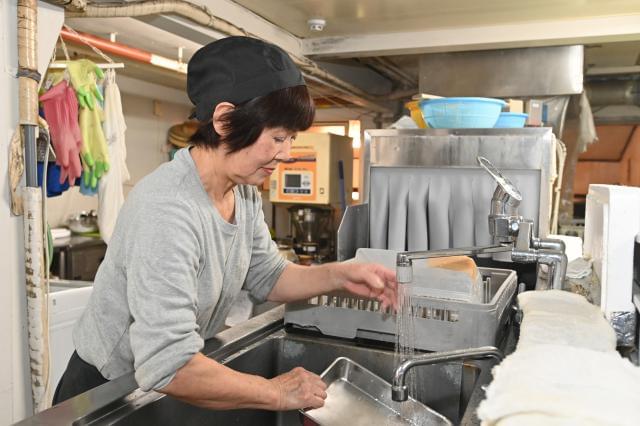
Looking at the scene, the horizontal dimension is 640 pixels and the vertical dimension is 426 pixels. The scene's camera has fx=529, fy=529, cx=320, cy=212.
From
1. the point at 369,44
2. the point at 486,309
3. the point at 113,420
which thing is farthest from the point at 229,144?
the point at 369,44

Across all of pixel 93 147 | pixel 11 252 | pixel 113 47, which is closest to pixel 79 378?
pixel 11 252

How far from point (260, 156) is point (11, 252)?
1.35m

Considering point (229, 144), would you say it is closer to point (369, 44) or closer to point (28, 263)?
point (28, 263)

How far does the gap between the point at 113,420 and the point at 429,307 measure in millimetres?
816

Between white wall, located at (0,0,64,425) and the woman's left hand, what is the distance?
4.31 feet

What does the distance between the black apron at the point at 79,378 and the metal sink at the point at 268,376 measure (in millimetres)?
180

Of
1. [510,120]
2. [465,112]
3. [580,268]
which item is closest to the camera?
[580,268]

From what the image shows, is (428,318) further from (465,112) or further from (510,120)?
(510,120)

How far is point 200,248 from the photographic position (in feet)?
3.79

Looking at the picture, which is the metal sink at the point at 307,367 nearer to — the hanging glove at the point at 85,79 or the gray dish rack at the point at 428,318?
the gray dish rack at the point at 428,318

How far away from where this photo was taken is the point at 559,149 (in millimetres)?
3650

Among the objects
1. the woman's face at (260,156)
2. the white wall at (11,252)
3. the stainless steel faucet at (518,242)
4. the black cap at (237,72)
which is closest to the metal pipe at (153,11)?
the white wall at (11,252)

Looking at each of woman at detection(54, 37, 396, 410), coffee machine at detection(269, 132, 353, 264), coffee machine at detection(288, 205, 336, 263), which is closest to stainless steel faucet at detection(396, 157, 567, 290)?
woman at detection(54, 37, 396, 410)

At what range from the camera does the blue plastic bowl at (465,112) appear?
2.34m
